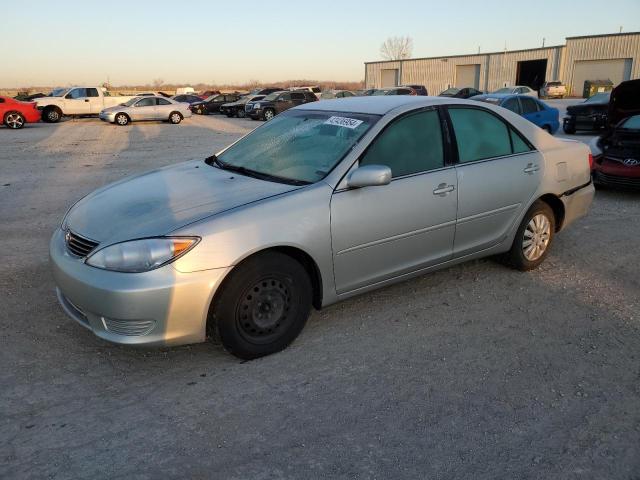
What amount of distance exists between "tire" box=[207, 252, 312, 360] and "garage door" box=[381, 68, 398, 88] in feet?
207

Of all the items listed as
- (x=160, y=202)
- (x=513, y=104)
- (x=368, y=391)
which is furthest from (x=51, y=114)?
(x=368, y=391)

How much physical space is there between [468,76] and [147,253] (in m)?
61.4

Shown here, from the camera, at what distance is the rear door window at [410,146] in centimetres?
375

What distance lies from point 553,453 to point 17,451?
256 cm

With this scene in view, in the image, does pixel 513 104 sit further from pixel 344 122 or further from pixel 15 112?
pixel 15 112

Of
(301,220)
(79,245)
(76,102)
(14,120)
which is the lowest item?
(14,120)

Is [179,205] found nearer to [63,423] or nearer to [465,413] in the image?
[63,423]

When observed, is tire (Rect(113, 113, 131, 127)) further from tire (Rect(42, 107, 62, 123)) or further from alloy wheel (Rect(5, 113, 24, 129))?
alloy wheel (Rect(5, 113, 24, 129))

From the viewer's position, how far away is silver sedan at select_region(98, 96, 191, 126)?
Answer: 2416 cm

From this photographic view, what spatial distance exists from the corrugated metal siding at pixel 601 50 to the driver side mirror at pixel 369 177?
52.1m

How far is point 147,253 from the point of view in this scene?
117 inches

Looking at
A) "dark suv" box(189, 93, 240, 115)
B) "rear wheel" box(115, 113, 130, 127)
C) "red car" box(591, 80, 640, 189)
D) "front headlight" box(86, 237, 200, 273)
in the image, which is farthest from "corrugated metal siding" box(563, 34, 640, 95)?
"front headlight" box(86, 237, 200, 273)

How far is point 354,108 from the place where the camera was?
4.12m

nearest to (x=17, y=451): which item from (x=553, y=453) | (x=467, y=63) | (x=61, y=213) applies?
(x=553, y=453)
